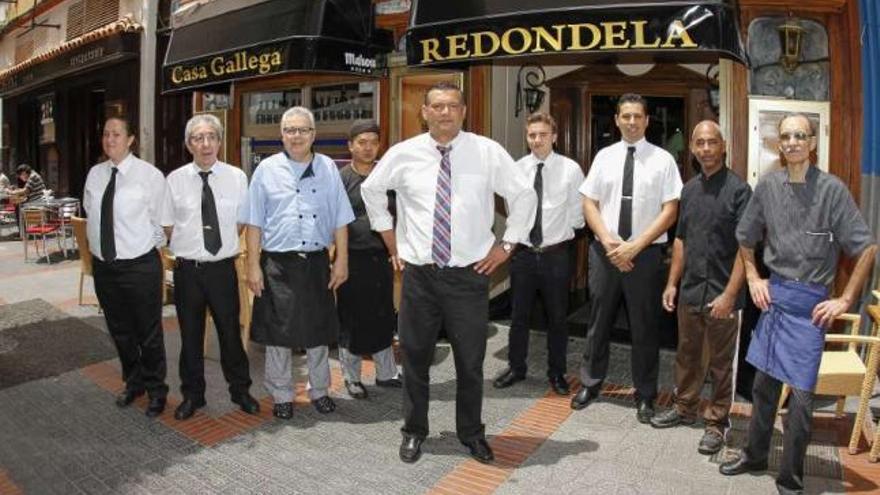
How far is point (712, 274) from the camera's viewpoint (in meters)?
3.94

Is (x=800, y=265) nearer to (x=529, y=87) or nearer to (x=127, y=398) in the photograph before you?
(x=127, y=398)

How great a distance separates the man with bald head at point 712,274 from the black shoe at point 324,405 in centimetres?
230

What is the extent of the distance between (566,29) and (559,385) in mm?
2676

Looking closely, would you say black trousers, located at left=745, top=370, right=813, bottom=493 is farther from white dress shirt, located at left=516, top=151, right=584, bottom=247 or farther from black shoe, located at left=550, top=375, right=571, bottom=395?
white dress shirt, located at left=516, top=151, right=584, bottom=247

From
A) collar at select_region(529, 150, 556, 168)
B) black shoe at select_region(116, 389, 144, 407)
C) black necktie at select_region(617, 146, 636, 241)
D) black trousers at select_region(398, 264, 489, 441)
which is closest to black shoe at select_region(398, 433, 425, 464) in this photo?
black trousers at select_region(398, 264, 489, 441)

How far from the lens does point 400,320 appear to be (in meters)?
3.90

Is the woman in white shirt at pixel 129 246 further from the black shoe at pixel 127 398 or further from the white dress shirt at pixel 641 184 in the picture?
the white dress shirt at pixel 641 184

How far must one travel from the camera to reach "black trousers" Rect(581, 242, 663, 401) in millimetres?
4359

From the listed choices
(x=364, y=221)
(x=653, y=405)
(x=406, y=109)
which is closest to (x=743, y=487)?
(x=653, y=405)

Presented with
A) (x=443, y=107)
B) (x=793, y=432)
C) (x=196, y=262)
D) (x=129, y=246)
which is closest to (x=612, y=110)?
(x=443, y=107)

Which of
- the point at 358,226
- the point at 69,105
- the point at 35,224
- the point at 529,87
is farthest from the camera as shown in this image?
the point at 69,105

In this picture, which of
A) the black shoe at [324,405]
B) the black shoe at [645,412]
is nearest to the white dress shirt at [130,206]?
the black shoe at [324,405]

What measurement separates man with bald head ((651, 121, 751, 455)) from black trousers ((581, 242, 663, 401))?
0.26 m

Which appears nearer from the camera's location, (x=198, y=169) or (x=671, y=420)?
(x=671, y=420)
